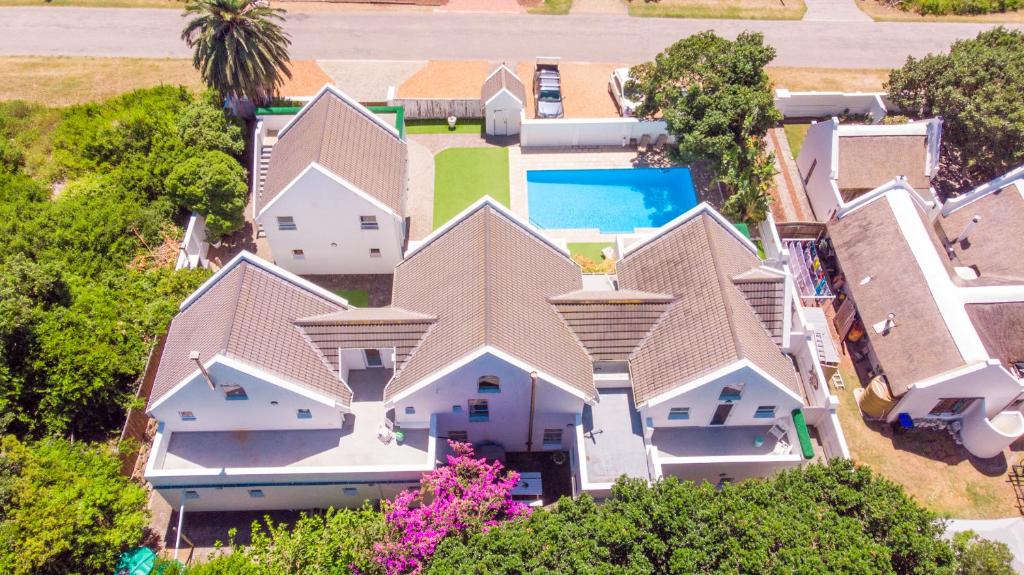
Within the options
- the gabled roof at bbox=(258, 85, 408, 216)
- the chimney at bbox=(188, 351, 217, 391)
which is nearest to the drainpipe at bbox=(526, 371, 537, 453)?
the chimney at bbox=(188, 351, 217, 391)

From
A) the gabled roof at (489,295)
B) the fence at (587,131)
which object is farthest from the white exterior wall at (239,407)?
the fence at (587,131)

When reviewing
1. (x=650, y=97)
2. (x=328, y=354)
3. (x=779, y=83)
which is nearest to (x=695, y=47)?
(x=650, y=97)

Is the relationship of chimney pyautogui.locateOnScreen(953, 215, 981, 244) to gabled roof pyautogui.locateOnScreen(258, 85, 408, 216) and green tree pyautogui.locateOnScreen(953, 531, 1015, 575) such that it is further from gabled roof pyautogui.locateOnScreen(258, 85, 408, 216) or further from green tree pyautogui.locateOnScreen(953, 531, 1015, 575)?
gabled roof pyautogui.locateOnScreen(258, 85, 408, 216)

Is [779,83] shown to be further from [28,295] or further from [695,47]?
[28,295]

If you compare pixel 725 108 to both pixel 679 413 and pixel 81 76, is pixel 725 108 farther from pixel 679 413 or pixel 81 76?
pixel 81 76

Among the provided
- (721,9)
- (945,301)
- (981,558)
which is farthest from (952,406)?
(721,9)

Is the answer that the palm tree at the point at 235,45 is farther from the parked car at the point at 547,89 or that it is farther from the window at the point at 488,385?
the window at the point at 488,385
